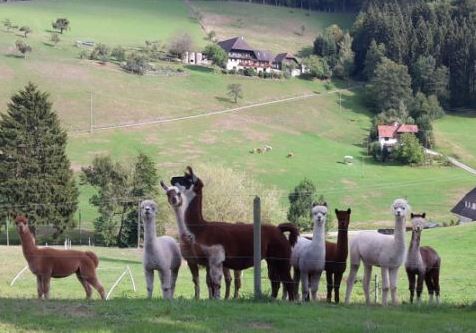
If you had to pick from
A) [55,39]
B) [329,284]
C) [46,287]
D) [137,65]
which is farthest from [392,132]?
A: [46,287]

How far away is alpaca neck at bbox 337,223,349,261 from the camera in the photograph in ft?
51.9

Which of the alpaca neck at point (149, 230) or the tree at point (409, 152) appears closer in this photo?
the alpaca neck at point (149, 230)

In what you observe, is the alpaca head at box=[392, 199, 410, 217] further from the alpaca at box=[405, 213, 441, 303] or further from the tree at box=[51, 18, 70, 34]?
the tree at box=[51, 18, 70, 34]

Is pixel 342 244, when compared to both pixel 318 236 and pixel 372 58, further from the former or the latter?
pixel 372 58

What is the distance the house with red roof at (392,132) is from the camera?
98875 millimetres

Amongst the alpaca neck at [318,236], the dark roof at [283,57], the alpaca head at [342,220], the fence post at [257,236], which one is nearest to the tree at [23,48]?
the dark roof at [283,57]

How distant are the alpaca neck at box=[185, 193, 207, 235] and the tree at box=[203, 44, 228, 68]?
12966 centimetres

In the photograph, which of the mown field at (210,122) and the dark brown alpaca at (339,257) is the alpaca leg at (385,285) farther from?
the mown field at (210,122)

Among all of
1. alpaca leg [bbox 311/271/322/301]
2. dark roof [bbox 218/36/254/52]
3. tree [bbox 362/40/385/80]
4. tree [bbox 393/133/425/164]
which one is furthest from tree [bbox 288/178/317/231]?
dark roof [bbox 218/36/254/52]

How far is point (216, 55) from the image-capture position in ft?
470

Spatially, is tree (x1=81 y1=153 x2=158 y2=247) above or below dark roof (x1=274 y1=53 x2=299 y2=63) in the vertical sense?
below

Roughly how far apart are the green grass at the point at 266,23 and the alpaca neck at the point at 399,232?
147 m

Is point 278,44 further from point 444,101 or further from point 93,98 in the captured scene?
point 93,98

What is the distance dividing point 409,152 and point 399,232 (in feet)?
271
